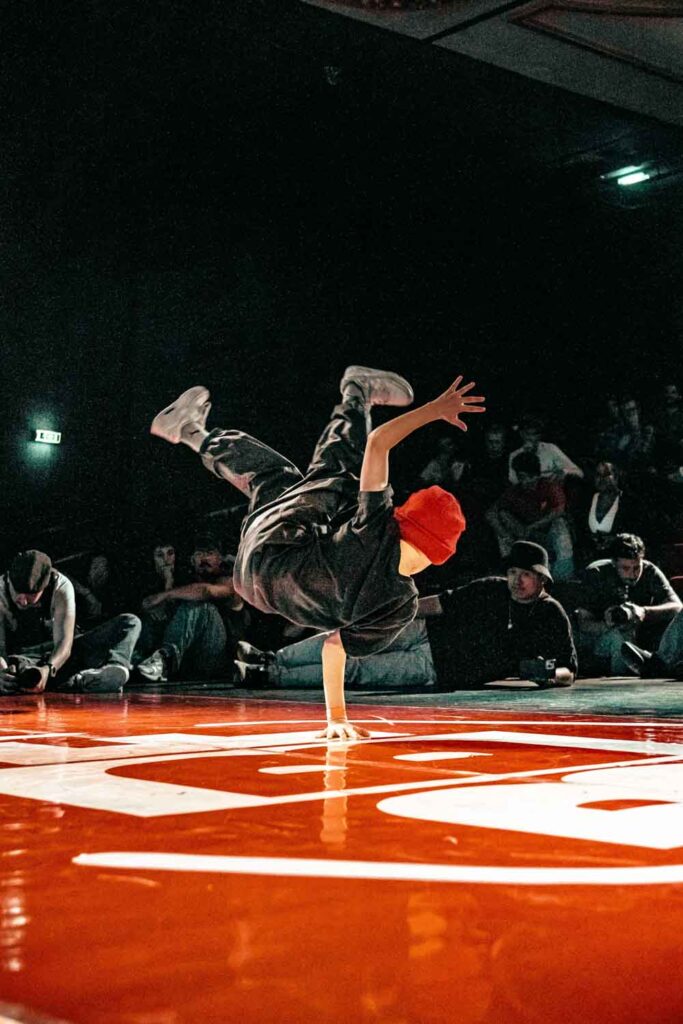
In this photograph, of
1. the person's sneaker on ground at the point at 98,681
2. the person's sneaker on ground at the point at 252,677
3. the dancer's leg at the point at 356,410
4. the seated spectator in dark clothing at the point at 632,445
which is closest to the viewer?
the dancer's leg at the point at 356,410

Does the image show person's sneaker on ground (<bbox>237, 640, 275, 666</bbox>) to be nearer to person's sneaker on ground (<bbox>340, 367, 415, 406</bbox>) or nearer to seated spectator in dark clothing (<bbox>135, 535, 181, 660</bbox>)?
seated spectator in dark clothing (<bbox>135, 535, 181, 660</bbox>)

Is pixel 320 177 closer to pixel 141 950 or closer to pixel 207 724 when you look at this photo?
pixel 207 724

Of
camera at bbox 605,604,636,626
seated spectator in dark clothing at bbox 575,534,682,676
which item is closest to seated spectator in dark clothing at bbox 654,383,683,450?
seated spectator in dark clothing at bbox 575,534,682,676

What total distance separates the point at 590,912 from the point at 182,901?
449mm

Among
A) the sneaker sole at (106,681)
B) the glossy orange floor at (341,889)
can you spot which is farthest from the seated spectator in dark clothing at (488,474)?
the glossy orange floor at (341,889)

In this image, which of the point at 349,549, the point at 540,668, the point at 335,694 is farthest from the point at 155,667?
the point at 349,549

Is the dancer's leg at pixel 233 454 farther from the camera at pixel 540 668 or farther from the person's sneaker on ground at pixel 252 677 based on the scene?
the camera at pixel 540 668

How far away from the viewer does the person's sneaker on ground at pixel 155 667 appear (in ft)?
21.6

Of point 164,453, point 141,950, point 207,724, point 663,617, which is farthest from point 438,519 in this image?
point 164,453

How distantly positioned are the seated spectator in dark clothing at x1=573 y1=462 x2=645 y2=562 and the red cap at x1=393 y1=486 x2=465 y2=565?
13.0 ft

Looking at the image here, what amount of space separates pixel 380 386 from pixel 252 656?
9.08 ft

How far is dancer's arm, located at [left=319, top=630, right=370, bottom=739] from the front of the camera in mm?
3150

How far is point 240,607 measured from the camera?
22.6 ft

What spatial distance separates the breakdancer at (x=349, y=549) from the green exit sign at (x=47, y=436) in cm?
425
